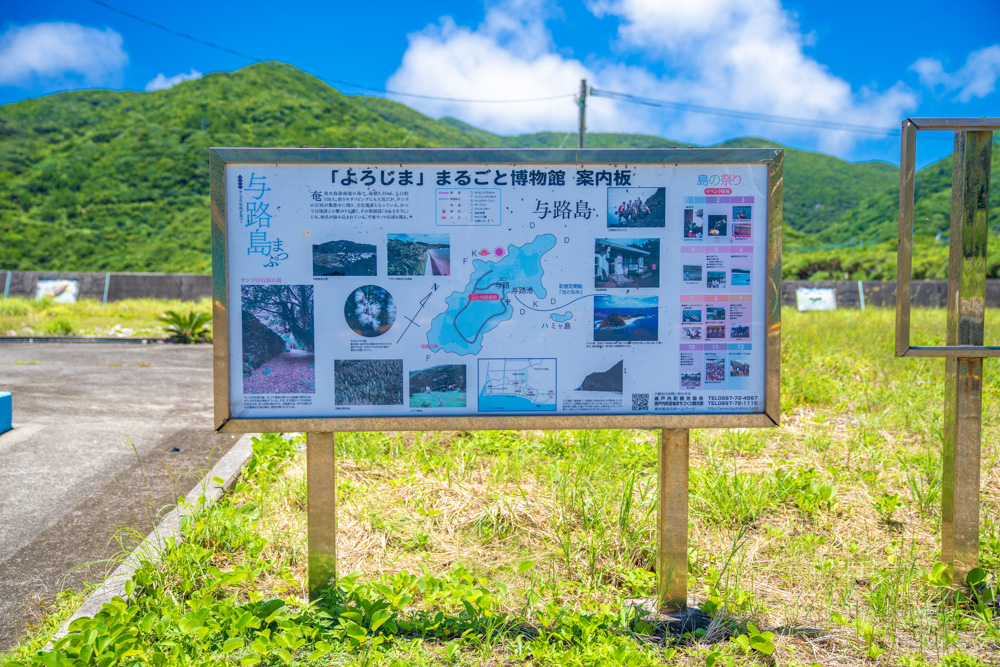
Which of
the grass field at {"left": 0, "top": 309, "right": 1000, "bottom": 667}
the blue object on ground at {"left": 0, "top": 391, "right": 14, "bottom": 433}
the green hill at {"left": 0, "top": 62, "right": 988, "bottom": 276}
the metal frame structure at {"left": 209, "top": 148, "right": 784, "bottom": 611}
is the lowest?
the grass field at {"left": 0, "top": 309, "right": 1000, "bottom": 667}

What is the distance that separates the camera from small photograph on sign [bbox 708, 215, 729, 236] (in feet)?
8.02

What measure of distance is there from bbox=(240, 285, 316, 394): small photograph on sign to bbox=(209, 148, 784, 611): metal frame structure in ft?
0.36

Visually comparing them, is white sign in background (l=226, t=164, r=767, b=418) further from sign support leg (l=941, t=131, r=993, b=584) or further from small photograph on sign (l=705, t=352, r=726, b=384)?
sign support leg (l=941, t=131, r=993, b=584)

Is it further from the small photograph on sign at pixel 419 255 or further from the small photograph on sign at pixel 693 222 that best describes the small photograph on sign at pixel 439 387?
the small photograph on sign at pixel 693 222

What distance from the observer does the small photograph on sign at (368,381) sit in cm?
241

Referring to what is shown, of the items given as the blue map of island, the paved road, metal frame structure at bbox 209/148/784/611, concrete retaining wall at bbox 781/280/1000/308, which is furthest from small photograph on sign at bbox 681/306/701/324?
concrete retaining wall at bbox 781/280/1000/308

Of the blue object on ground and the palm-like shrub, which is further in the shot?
the palm-like shrub

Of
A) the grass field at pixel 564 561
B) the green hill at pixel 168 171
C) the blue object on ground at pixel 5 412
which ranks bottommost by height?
the grass field at pixel 564 561

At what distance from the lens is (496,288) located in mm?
2439

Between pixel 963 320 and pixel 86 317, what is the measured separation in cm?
1766

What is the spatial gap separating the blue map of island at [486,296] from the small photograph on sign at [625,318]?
25 cm

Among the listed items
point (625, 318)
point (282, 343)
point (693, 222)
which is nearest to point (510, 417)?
point (625, 318)

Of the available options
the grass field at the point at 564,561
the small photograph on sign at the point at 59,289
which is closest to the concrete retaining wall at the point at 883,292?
the grass field at the point at 564,561

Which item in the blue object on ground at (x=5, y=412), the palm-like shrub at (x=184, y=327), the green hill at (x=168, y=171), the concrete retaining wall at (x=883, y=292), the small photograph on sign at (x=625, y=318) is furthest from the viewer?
the green hill at (x=168, y=171)
